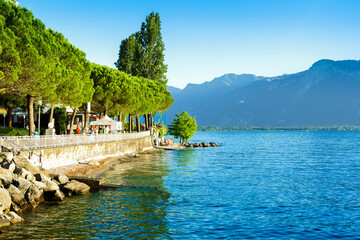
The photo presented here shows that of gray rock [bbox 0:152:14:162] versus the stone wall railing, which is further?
the stone wall railing

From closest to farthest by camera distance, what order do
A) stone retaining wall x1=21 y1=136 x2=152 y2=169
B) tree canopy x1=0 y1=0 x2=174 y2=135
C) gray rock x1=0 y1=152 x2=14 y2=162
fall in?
gray rock x1=0 y1=152 x2=14 y2=162 → tree canopy x1=0 y1=0 x2=174 y2=135 → stone retaining wall x1=21 y1=136 x2=152 y2=169

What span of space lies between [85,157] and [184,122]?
2288 inches

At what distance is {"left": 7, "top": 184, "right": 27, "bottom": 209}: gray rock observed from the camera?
19.7m

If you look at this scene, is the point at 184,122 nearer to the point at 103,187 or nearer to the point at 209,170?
the point at 209,170

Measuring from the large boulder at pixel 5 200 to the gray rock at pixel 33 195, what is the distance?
1814 mm

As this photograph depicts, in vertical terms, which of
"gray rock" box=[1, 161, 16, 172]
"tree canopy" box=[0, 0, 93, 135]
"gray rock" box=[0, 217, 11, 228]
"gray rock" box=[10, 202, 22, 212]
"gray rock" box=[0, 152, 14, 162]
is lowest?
"gray rock" box=[0, 217, 11, 228]

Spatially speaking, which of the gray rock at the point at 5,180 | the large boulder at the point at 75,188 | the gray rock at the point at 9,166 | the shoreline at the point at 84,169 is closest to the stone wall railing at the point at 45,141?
the shoreline at the point at 84,169

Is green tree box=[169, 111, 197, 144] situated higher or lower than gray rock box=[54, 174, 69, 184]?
higher

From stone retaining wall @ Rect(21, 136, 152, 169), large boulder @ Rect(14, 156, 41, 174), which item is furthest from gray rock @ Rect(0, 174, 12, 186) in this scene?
stone retaining wall @ Rect(21, 136, 152, 169)

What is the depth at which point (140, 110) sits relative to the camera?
66875 millimetres

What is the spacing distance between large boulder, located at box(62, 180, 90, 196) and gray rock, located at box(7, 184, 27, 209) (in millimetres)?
4172

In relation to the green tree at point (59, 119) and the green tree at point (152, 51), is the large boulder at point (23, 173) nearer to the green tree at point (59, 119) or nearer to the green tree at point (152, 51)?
the green tree at point (59, 119)

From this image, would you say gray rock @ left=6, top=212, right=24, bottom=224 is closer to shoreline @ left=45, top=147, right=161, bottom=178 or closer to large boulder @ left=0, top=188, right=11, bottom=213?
large boulder @ left=0, top=188, right=11, bottom=213

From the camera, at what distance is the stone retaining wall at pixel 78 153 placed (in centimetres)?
2927
